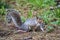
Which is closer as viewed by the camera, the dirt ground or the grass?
the dirt ground

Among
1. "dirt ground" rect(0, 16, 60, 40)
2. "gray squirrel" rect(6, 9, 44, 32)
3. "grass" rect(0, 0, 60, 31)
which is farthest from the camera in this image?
"grass" rect(0, 0, 60, 31)

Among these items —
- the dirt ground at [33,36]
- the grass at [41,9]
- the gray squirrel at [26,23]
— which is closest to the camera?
the dirt ground at [33,36]

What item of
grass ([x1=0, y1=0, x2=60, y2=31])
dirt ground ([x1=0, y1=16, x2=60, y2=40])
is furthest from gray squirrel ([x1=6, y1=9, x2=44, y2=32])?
grass ([x1=0, y1=0, x2=60, y2=31])

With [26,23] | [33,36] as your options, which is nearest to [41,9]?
[26,23]

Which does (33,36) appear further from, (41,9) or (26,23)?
(41,9)

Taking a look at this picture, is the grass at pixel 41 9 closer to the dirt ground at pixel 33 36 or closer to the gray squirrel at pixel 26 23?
the gray squirrel at pixel 26 23

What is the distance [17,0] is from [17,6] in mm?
607

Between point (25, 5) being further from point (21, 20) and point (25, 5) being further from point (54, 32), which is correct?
point (54, 32)

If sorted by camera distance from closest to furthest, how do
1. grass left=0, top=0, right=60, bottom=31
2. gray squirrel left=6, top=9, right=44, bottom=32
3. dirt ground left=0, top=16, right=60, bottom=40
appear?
dirt ground left=0, top=16, right=60, bottom=40
gray squirrel left=6, top=9, right=44, bottom=32
grass left=0, top=0, right=60, bottom=31

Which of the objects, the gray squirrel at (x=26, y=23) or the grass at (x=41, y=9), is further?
the grass at (x=41, y=9)

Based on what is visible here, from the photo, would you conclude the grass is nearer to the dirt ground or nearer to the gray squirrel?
the gray squirrel

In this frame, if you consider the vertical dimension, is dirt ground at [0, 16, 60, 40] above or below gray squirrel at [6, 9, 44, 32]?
below

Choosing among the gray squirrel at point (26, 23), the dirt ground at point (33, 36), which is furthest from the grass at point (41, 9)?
the dirt ground at point (33, 36)

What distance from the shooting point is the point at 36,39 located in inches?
177
